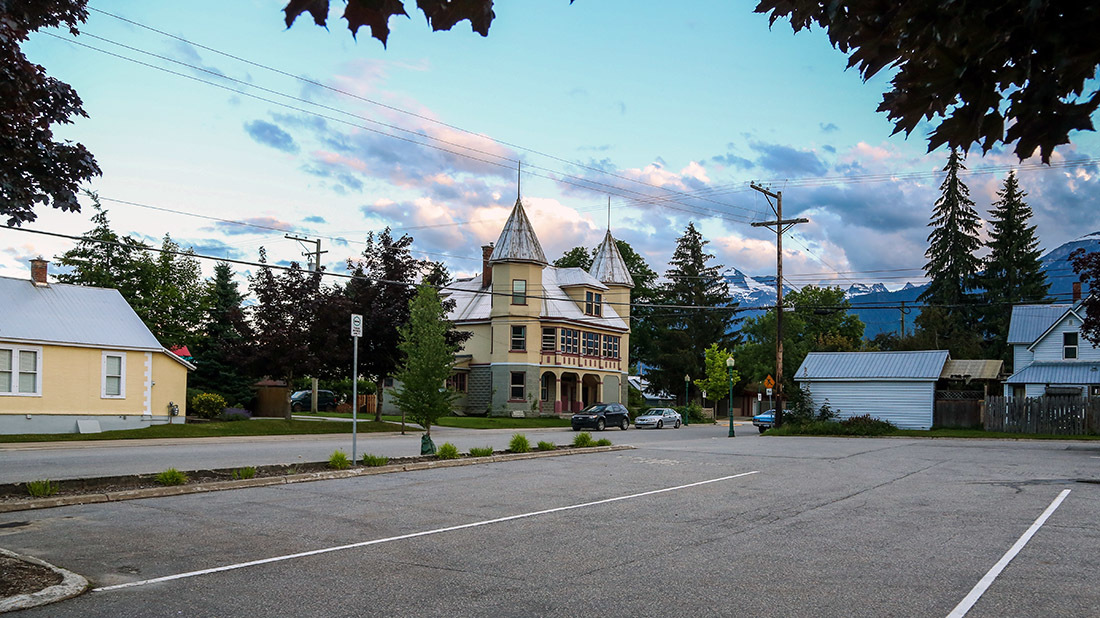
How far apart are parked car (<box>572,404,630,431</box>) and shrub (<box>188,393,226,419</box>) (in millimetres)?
17933

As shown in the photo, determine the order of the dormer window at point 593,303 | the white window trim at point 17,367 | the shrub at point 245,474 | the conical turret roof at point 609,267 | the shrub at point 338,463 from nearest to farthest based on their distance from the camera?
the shrub at point 245,474, the shrub at point 338,463, the white window trim at point 17,367, the dormer window at point 593,303, the conical turret roof at point 609,267

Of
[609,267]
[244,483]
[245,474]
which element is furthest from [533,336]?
[244,483]

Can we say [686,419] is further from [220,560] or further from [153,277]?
[220,560]

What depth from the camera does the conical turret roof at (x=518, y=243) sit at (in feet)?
181

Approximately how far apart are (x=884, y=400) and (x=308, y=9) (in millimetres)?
45258

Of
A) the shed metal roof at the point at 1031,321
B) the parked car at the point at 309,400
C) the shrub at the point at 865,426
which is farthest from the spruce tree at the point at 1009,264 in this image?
the parked car at the point at 309,400

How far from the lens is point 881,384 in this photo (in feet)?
146

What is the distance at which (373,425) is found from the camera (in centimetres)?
3947

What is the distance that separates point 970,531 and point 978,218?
226 ft

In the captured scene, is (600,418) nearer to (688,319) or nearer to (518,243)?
(518,243)

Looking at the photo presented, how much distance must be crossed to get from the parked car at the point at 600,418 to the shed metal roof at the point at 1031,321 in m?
22.5

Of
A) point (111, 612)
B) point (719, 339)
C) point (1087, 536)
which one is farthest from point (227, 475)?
point (719, 339)

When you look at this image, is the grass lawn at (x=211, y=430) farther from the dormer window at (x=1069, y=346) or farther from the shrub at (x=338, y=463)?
the dormer window at (x=1069, y=346)

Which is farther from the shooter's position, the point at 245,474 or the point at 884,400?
the point at 884,400
